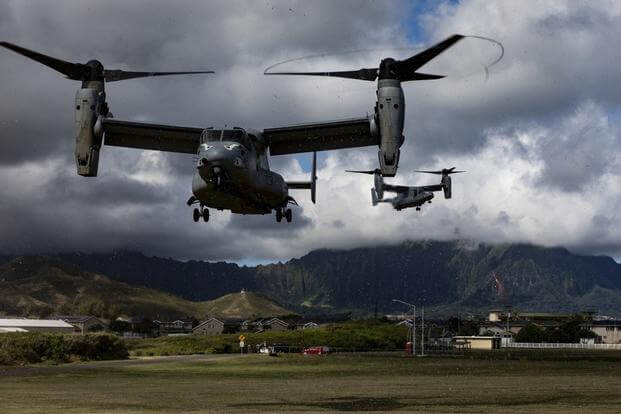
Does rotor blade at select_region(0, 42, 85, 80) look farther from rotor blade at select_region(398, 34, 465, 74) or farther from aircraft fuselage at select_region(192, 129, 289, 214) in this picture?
rotor blade at select_region(398, 34, 465, 74)

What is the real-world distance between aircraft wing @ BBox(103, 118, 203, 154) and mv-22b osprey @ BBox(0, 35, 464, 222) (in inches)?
1.7

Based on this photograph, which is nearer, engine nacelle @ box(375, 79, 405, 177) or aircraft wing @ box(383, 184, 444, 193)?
engine nacelle @ box(375, 79, 405, 177)

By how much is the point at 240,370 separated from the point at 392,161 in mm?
48373

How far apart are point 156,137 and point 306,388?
22.6 meters

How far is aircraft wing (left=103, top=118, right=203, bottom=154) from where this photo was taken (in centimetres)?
3572

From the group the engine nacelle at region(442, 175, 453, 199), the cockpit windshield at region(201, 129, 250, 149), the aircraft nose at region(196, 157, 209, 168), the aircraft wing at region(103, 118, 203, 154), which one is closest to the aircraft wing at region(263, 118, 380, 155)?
the cockpit windshield at region(201, 129, 250, 149)

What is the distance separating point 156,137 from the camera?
37438 mm

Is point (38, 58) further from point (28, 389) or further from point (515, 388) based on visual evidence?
point (515, 388)

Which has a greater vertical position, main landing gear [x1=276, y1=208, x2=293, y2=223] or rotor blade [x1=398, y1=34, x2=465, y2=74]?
rotor blade [x1=398, y1=34, x2=465, y2=74]

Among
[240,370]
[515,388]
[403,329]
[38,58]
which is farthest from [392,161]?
[403,329]

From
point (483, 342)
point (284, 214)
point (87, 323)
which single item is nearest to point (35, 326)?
point (87, 323)

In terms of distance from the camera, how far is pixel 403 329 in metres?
161

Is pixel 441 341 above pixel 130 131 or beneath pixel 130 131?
beneath

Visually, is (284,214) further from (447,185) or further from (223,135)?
(447,185)
